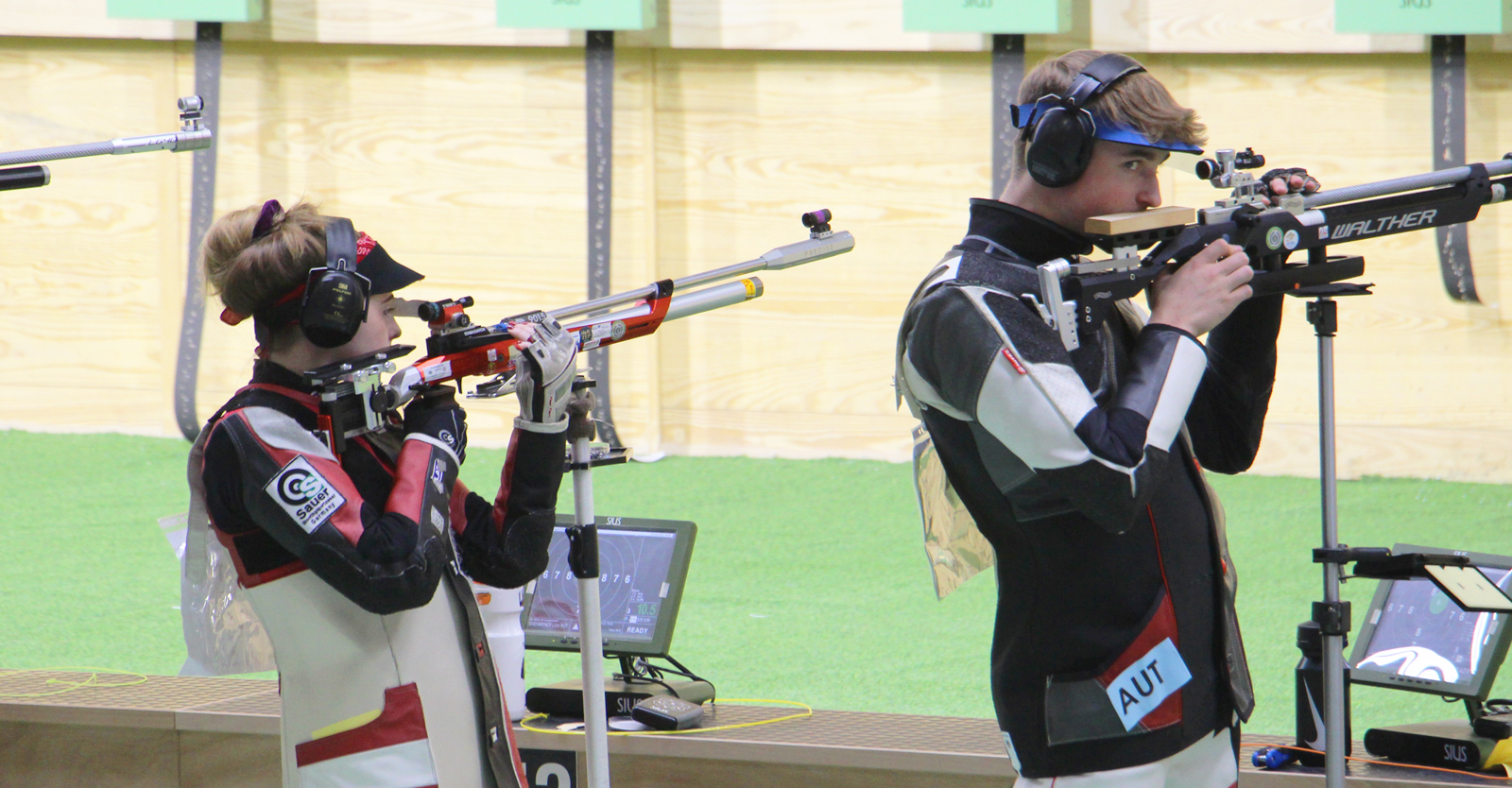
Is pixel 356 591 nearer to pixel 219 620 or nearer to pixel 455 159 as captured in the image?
pixel 219 620

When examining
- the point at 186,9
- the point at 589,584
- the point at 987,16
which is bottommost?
the point at 589,584

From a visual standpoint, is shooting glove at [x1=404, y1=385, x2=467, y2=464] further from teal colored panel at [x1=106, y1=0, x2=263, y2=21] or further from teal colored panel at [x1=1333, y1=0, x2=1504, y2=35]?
teal colored panel at [x1=106, y1=0, x2=263, y2=21]

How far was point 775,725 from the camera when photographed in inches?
88.7

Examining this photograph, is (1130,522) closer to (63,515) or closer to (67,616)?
(67,616)

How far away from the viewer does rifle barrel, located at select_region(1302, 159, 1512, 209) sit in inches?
64.4

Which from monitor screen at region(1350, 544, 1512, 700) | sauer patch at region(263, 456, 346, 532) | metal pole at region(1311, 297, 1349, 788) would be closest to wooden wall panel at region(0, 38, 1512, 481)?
monitor screen at region(1350, 544, 1512, 700)

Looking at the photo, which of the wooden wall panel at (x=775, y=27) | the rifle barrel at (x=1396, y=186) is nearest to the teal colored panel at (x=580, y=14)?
the wooden wall panel at (x=775, y=27)

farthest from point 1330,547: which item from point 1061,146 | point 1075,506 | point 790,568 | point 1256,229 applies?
point 790,568

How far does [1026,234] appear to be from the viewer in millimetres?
1476

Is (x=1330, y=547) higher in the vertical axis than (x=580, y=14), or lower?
lower

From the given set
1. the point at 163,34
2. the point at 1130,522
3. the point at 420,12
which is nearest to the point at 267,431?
the point at 1130,522

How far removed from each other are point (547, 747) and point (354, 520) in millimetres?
857

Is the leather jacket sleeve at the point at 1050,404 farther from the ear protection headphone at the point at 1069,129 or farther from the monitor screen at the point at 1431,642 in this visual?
the monitor screen at the point at 1431,642

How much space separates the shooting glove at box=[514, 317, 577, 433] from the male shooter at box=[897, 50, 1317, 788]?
409 millimetres
